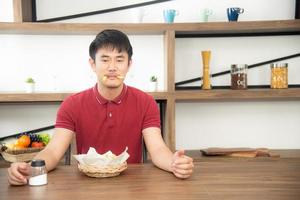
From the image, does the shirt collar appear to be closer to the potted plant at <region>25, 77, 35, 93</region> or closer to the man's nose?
the man's nose

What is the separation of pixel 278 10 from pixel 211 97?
3.35 feet

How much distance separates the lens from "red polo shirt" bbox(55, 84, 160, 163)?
1870mm

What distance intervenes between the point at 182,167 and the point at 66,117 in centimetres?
75

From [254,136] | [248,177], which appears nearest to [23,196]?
[248,177]

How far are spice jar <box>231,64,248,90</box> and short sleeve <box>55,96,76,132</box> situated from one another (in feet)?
4.56

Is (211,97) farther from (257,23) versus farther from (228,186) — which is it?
(228,186)

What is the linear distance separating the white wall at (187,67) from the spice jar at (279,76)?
217 millimetres

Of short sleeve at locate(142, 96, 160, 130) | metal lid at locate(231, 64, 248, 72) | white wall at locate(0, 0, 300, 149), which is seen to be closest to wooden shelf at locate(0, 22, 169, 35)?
white wall at locate(0, 0, 300, 149)

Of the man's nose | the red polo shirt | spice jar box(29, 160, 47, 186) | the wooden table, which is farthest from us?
the red polo shirt

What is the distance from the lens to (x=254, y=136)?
119 inches

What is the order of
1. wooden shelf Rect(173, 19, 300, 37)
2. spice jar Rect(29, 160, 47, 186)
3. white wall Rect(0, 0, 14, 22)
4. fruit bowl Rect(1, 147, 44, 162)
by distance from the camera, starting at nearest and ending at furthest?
1. spice jar Rect(29, 160, 47, 186)
2. fruit bowl Rect(1, 147, 44, 162)
3. wooden shelf Rect(173, 19, 300, 37)
4. white wall Rect(0, 0, 14, 22)

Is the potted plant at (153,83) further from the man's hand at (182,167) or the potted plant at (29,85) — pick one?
the man's hand at (182,167)

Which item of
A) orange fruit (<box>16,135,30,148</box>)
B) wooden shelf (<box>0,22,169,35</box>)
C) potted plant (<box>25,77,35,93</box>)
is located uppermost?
wooden shelf (<box>0,22,169,35</box>)

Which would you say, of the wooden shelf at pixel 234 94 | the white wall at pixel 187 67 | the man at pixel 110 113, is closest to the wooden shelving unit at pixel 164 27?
the white wall at pixel 187 67
